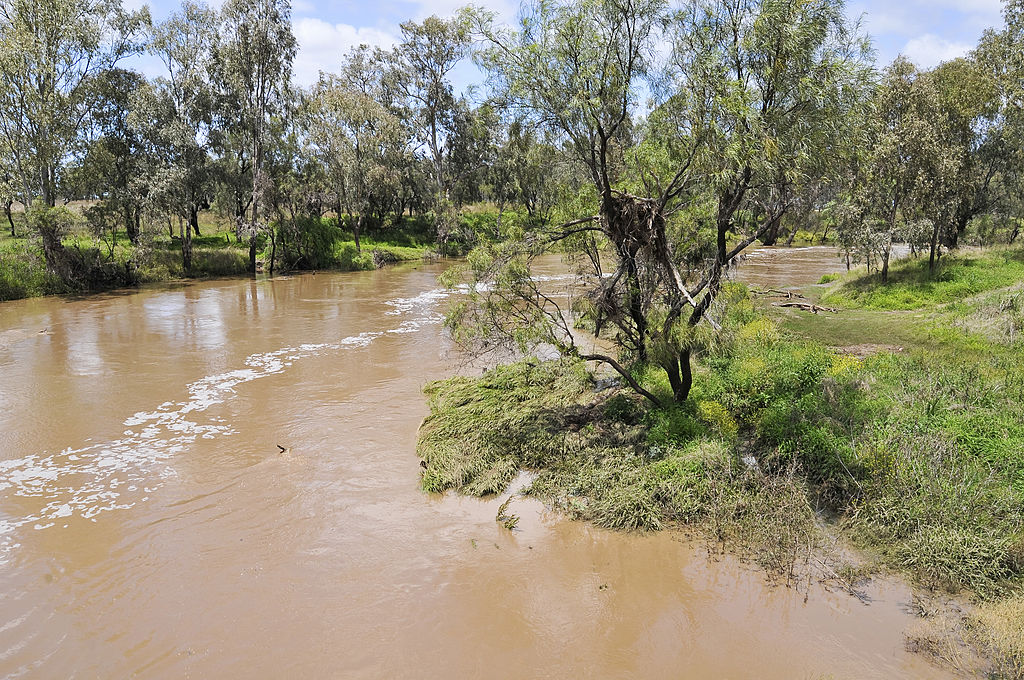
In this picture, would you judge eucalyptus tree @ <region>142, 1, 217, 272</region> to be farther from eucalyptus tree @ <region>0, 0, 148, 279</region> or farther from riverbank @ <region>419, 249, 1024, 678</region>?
riverbank @ <region>419, 249, 1024, 678</region>

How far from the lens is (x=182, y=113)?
33000 millimetres

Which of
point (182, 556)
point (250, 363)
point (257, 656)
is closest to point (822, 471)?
point (257, 656)

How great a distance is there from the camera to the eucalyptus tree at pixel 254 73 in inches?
1296

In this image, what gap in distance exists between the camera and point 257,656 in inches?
239

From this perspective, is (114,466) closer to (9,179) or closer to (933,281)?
(933,281)

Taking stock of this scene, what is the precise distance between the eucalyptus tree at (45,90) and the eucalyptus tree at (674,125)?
25.5 m

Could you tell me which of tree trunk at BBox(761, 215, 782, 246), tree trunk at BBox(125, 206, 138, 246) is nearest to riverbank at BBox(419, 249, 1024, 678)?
tree trunk at BBox(761, 215, 782, 246)

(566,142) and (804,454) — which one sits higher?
(566,142)

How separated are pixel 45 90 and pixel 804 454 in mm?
33793

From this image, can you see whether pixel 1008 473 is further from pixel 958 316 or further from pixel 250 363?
pixel 250 363

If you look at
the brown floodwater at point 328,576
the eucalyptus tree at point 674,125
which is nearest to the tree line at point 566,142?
the eucalyptus tree at point 674,125

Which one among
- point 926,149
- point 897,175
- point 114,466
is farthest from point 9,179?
point 926,149

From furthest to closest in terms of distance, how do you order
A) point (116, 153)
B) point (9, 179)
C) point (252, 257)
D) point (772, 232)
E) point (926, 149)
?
point (252, 257)
point (116, 153)
point (9, 179)
point (926, 149)
point (772, 232)

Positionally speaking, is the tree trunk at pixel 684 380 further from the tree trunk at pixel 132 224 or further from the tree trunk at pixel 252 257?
the tree trunk at pixel 252 257
